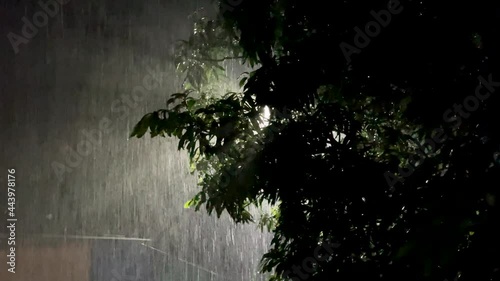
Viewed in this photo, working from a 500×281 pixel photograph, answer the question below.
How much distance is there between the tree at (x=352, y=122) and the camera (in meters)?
1.59

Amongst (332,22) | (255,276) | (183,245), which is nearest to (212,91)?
(332,22)

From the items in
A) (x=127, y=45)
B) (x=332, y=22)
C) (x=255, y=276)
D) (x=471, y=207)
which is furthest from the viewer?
(x=255, y=276)

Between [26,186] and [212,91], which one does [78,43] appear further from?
[212,91]

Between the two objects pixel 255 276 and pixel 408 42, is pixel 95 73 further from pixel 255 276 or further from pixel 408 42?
pixel 408 42

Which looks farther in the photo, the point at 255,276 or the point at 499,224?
the point at 255,276

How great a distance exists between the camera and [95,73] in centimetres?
567

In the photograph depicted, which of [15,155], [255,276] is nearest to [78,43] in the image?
[15,155]

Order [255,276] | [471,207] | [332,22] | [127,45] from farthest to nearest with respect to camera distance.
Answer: [255,276] → [127,45] → [332,22] → [471,207]

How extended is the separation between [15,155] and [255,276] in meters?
3.45

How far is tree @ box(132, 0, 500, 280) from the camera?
1.59m

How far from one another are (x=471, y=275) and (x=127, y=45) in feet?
17.0

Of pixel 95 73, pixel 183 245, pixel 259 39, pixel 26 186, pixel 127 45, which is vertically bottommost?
pixel 183 245

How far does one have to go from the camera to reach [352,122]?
7.06 ft

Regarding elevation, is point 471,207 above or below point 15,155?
below
